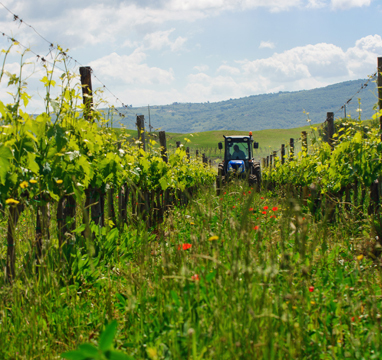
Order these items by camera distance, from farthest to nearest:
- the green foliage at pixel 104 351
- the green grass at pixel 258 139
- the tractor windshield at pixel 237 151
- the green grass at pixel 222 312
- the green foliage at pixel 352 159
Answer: the green grass at pixel 258 139 < the tractor windshield at pixel 237 151 < the green foliage at pixel 352 159 < the green grass at pixel 222 312 < the green foliage at pixel 104 351

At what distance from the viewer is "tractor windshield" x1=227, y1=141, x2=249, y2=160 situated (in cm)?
1659

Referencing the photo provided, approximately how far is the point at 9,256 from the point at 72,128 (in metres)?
1.32

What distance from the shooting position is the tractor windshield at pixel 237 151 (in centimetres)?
1659

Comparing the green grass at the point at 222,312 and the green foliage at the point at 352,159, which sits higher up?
the green foliage at the point at 352,159

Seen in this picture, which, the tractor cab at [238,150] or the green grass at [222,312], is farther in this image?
the tractor cab at [238,150]

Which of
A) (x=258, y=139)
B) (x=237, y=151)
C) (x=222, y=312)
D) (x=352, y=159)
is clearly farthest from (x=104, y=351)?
(x=258, y=139)

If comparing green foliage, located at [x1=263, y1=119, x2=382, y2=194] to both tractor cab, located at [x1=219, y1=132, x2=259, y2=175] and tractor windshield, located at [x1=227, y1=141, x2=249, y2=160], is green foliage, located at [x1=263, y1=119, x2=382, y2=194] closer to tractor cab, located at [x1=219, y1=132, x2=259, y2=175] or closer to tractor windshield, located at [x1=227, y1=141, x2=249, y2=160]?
tractor cab, located at [x1=219, y1=132, x2=259, y2=175]

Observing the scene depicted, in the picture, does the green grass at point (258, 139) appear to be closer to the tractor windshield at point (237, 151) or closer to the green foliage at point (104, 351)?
the tractor windshield at point (237, 151)

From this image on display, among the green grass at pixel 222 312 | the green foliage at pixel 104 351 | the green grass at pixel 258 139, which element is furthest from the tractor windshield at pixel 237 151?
the green grass at pixel 258 139

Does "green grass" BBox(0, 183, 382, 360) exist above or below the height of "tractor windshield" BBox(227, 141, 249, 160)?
below

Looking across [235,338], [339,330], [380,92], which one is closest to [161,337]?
[235,338]

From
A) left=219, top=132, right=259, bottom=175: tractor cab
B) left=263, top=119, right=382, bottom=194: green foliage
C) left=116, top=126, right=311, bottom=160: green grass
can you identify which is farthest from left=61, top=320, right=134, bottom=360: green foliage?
left=116, top=126, right=311, bottom=160: green grass

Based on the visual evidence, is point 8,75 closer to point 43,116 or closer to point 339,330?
point 43,116

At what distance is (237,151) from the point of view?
54.8 feet
